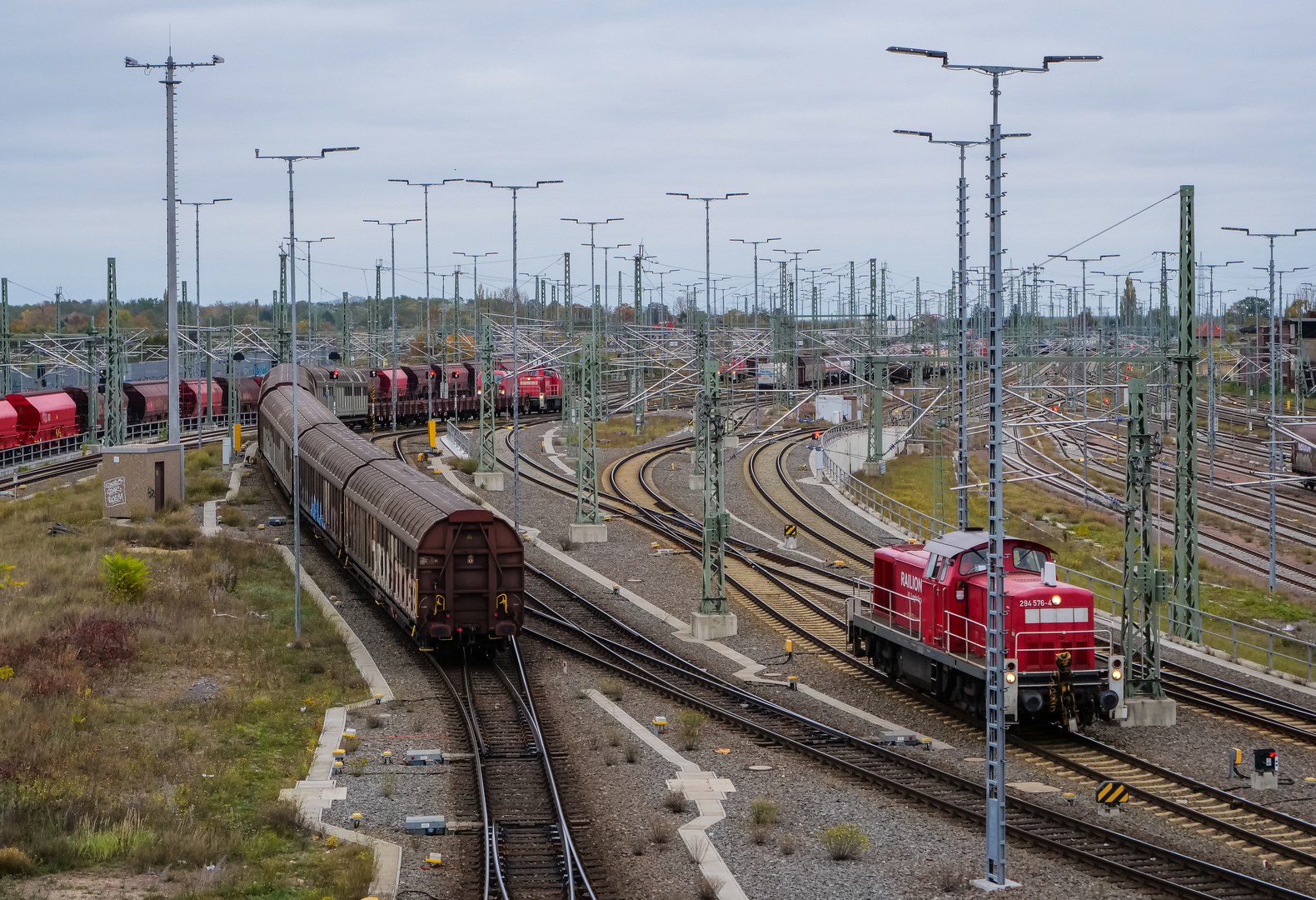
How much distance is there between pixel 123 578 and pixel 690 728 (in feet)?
52.4

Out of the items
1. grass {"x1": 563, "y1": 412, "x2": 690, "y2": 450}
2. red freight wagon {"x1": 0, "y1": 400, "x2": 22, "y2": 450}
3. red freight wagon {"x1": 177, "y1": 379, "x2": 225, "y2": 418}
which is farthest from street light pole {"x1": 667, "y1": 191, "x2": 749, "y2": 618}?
red freight wagon {"x1": 177, "y1": 379, "x2": 225, "y2": 418}

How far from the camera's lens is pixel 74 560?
121 feet

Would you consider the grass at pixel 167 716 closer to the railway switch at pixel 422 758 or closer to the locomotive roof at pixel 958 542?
the railway switch at pixel 422 758

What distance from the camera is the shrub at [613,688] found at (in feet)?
84.9

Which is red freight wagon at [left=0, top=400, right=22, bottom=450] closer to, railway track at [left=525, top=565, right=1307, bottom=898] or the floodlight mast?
railway track at [left=525, top=565, right=1307, bottom=898]

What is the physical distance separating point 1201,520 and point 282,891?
166 feet

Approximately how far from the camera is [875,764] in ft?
70.1

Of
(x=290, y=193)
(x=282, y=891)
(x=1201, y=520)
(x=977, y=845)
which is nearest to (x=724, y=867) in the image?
(x=977, y=845)

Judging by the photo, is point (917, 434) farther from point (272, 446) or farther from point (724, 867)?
point (724, 867)

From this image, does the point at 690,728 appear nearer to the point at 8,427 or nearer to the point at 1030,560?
the point at 1030,560

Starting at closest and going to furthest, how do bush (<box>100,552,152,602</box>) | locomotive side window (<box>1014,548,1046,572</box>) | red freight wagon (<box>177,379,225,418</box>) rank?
locomotive side window (<box>1014,548,1046,572</box>) → bush (<box>100,552,152,602</box>) → red freight wagon (<box>177,379,225,418</box>)

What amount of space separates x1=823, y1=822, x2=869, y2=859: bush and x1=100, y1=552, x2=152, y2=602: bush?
20.6 m

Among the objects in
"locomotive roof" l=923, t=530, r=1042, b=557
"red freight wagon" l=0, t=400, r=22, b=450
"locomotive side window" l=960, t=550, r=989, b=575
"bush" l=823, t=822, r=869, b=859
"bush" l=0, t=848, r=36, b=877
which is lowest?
"bush" l=823, t=822, r=869, b=859

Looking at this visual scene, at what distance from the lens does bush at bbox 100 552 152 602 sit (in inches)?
1262
